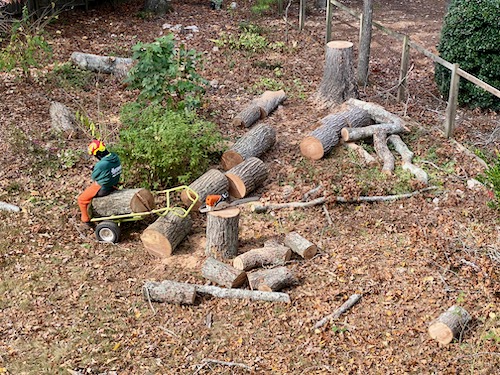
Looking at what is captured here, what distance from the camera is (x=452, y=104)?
10656 millimetres

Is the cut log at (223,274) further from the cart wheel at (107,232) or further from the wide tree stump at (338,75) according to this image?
the wide tree stump at (338,75)

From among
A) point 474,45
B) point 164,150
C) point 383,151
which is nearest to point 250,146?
point 164,150

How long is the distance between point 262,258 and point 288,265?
35cm

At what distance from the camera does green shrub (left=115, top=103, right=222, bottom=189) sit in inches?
353

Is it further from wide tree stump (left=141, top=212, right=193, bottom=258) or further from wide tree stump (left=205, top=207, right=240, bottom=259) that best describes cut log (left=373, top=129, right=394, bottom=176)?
wide tree stump (left=141, top=212, right=193, bottom=258)

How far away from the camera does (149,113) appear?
33.1 ft

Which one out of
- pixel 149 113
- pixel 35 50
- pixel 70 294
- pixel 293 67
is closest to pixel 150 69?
pixel 149 113

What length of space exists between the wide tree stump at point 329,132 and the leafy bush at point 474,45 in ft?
8.40

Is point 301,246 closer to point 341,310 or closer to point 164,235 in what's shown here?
point 341,310

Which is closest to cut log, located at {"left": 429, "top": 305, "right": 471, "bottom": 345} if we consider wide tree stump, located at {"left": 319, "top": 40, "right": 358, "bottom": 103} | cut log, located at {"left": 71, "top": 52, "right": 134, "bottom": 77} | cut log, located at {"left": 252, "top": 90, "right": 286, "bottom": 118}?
cut log, located at {"left": 252, "top": 90, "right": 286, "bottom": 118}

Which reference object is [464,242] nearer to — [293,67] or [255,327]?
[255,327]

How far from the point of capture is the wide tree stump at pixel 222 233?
25.7ft

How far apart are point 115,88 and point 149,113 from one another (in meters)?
2.76

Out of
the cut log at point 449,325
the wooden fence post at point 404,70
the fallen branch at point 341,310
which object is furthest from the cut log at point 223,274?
the wooden fence post at point 404,70
